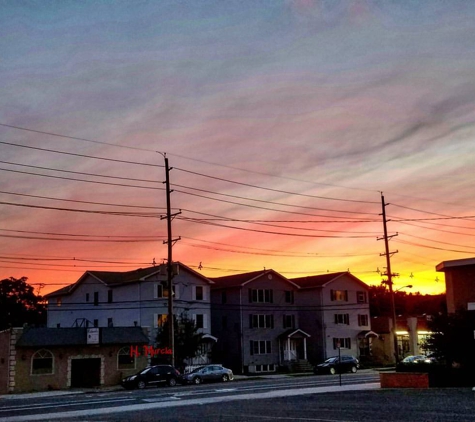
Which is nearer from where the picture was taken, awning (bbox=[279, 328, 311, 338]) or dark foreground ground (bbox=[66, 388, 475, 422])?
dark foreground ground (bbox=[66, 388, 475, 422])

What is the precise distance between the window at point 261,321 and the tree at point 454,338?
3339cm

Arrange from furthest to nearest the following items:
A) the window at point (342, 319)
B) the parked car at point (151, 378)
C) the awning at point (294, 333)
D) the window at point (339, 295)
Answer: the window at point (339, 295), the window at point (342, 319), the awning at point (294, 333), the parked car at point (151, 378)

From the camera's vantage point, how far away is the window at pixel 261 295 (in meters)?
67.7

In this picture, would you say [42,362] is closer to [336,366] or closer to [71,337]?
[71,337]

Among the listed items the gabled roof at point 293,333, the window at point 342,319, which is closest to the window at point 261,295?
the gabled roof at point 293,333

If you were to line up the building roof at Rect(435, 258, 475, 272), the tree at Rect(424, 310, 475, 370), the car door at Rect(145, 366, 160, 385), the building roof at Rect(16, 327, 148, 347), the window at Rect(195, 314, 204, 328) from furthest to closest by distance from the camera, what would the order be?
the window at Rect(195, 314, 204, 328)
the building roof at Rect(16, 327, 148, 347)
the car door at Rect(145, 366, 160, 385)
the building roof at Rect(435, 258, 475, 272)
the tree at Rect(424, 310, 475, 370)

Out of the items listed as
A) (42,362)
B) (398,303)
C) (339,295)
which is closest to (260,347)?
(339,295)

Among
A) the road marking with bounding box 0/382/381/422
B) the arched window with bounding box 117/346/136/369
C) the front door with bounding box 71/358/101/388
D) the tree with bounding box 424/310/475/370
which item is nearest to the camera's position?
the road marking with bounding box 0/382/381/422

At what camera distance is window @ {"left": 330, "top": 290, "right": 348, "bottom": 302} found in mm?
73375

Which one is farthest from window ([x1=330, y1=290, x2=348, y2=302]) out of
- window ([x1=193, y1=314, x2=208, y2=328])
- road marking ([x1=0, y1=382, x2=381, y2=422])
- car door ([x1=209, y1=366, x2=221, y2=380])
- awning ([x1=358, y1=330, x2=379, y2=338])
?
road marking ([x1=0, y1=382, x2=381, y2=422])

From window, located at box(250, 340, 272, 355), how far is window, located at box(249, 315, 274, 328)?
1.68 meters

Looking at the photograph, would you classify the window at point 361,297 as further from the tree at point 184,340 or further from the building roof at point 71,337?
the building roof at point 71,337

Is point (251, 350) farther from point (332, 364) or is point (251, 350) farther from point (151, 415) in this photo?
point (151, 415)

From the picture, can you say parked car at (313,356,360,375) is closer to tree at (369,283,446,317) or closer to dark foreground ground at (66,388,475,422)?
dark foreground ground at (66,388,475,422)
